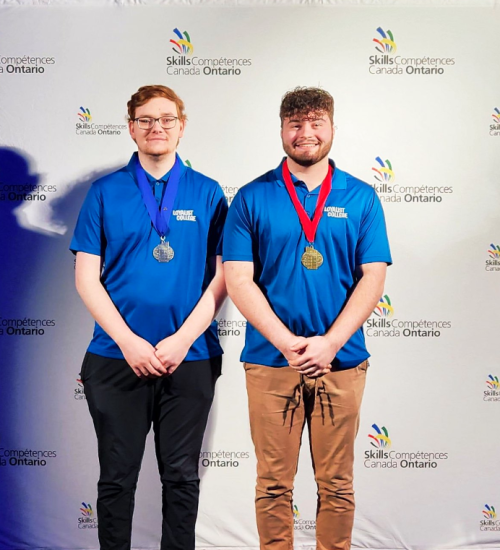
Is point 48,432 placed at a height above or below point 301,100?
below

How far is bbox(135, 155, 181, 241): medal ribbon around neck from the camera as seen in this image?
2.11 meters

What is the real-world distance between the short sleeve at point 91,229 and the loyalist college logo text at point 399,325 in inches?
52.0

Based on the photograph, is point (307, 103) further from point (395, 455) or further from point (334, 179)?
point (395, 455)

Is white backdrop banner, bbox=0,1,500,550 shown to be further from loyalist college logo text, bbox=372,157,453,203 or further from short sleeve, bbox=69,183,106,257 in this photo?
short sleeve, bbox=69,183,106,257

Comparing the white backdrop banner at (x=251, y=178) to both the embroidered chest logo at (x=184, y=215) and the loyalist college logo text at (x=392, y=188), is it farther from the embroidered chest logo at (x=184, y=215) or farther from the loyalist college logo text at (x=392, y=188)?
the embroidered chest logo at (x=184, y=215)

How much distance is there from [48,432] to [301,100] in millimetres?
1933

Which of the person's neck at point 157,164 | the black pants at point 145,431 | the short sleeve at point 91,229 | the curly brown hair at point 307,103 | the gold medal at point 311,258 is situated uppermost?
the curly brown hair at point 307,103

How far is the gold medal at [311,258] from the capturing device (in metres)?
2.04

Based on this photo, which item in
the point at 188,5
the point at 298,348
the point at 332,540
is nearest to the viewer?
the point at 298,348

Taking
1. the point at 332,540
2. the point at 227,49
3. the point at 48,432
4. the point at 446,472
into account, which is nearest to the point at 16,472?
the point at 48,432

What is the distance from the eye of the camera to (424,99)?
2.65 metres

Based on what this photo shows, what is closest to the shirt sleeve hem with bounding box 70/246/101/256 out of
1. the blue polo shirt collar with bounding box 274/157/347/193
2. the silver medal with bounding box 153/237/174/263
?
the silver medal with bounding box 153/237/174/263

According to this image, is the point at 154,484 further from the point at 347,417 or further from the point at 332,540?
the point at 347,417

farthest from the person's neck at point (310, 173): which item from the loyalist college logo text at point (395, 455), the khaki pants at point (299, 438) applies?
the loyalist college logo text at point (395, 455)
